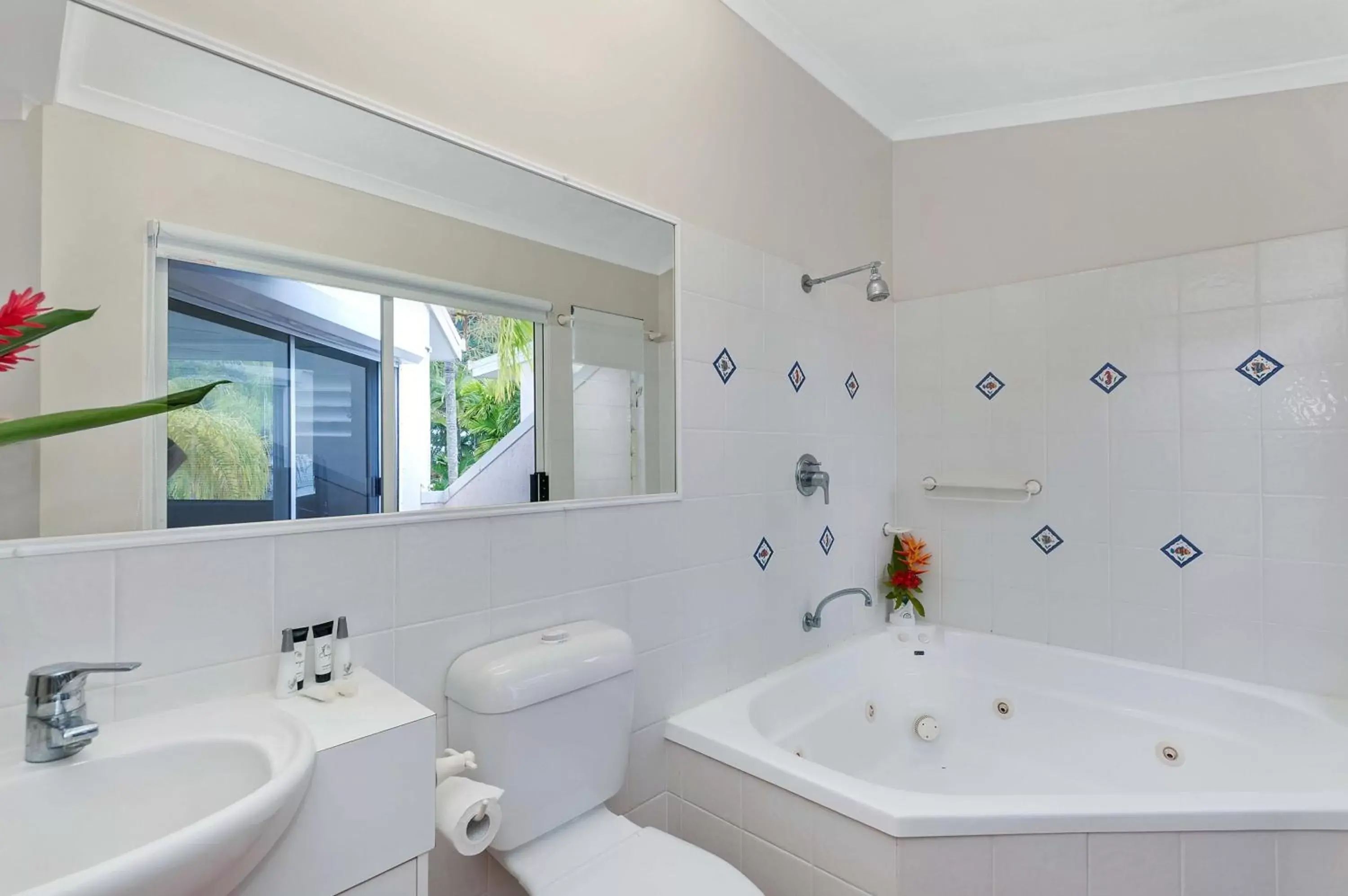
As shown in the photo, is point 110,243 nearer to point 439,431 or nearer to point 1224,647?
point 439,431

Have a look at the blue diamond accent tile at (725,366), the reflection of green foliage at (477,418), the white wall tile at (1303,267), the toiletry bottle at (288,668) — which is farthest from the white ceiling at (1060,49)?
the toiletry bottle at (288,668)

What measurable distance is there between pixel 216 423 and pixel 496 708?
27.1 inches

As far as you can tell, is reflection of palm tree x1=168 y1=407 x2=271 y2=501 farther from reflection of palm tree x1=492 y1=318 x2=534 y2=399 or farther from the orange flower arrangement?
the orange flower arrangement

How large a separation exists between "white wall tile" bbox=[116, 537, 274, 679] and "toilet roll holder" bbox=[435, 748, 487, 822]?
1.10 ft

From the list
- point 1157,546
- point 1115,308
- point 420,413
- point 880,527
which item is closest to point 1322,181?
point 1115,308

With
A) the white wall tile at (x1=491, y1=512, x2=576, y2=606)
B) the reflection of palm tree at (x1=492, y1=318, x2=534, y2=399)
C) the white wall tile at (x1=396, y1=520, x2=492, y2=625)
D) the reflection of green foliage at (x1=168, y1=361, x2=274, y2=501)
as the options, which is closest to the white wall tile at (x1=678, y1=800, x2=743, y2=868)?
the white wall tile at (x1=491, y1=512, x2=576, y2=606)

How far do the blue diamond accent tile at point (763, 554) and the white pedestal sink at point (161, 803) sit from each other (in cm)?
139

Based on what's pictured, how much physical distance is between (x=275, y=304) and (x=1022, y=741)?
99.5 inches

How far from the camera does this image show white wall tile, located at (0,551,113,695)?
0.86m

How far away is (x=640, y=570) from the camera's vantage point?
5.61 ft

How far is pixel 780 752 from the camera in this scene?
1600 millimetres

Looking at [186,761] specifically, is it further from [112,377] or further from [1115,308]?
[1115,308]

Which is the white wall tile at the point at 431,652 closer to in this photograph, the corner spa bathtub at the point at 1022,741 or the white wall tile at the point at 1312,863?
the corner spa bathtub at the point at 1022,741

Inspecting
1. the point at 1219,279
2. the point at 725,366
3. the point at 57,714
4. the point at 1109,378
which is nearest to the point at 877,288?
the point at 725,366
